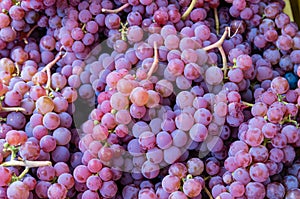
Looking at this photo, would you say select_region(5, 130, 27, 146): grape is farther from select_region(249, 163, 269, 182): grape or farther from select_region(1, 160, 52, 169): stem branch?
select_region(249, 163, 269, 182): grape

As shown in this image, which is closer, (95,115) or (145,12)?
(95,115)

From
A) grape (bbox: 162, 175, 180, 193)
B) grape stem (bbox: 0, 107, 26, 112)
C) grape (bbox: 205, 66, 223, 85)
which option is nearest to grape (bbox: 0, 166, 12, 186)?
grape stem (bbox: 0, 107, 26, 112)

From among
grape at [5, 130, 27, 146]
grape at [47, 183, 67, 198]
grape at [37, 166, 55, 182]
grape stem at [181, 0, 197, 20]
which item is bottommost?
grape at [47, 183, 67, 198]

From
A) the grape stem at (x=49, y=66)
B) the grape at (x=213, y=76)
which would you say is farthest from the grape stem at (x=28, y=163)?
the grape at (x=213, y=76)

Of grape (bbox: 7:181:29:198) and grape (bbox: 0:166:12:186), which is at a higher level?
grape (bbox: 0:166:12:186)

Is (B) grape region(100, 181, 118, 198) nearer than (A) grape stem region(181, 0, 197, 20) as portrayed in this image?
Yes

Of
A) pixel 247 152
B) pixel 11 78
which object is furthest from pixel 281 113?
pixel 11 78

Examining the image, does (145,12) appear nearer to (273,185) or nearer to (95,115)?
(95,115)

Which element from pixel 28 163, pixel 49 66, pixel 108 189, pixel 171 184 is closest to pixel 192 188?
pixel 171 184
